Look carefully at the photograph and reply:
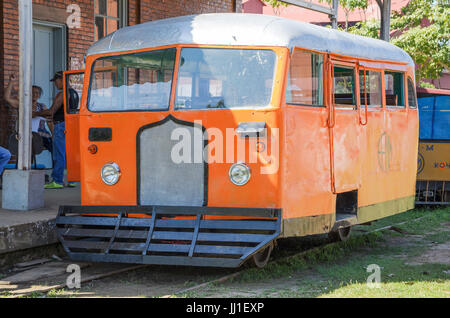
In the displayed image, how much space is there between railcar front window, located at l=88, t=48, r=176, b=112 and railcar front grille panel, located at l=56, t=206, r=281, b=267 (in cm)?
108

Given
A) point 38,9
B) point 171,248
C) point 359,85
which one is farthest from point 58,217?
point 38,9

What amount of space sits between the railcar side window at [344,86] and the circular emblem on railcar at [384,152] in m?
0.87

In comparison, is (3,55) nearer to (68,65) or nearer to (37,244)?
(68,65)

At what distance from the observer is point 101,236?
7219mm

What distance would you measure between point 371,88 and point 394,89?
2.95ft

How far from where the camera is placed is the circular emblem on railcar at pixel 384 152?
890 centimetres

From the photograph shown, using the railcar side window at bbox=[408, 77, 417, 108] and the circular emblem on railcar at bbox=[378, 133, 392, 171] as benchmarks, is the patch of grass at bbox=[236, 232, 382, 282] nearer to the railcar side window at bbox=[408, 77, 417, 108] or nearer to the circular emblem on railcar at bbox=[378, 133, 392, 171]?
the circular emblem on railcar at bbox=[378, 133, 392, 171]

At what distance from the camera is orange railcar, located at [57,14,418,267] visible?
6.86m

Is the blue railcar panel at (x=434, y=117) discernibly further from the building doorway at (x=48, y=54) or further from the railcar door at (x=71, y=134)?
the railcar door at (x=71, y=134)

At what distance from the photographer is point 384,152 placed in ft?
29.6

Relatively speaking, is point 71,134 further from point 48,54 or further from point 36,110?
point 48,54

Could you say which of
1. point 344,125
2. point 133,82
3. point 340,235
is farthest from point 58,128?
A: point 344,125

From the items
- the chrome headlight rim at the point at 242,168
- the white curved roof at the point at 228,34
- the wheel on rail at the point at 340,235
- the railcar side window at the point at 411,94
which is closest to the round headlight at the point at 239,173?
the chrome headlight rim at the point at 242,168

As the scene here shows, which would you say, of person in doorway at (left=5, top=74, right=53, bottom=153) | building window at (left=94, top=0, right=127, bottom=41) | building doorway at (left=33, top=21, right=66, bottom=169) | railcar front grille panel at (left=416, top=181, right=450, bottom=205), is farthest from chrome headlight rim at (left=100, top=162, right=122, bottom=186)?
railcar front grille panel at (left=416, top=181, right=450, bottom=205)
